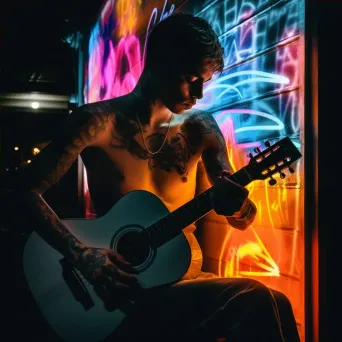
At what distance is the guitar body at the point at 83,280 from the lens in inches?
78.6

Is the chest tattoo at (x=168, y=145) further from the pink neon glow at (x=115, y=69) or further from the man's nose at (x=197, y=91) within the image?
the pink neon glow at (x=115, y=69)

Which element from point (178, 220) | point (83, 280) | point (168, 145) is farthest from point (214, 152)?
point (83, 280)

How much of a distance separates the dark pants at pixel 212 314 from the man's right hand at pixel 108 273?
0.38ft

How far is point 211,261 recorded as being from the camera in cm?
278

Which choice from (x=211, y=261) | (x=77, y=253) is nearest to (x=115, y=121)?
(x=77, y=253)

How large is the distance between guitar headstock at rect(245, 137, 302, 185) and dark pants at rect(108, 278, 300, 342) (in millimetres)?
501

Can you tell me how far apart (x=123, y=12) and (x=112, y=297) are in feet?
12.2

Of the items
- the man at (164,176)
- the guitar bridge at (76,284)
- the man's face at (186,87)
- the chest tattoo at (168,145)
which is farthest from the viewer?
the chest tattoo at (168,145)

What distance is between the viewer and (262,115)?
7.22 ft

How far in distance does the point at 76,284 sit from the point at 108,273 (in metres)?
0.27

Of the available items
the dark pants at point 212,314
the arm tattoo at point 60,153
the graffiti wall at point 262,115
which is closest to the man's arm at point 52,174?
the arm tattoo at point 60,153

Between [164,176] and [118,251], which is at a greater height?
[164,176]

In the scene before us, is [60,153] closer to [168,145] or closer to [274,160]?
[168,145]

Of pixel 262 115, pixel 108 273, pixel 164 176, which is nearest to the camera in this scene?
pixel 108 273
